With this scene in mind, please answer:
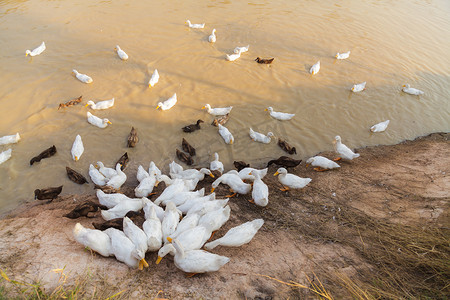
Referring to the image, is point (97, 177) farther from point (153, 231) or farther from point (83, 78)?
point (83, 78)

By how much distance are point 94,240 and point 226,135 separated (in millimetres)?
4220

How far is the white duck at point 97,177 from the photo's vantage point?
19.5ft

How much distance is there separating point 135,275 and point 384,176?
566 cm

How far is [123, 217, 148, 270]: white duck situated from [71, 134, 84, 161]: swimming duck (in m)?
2.99

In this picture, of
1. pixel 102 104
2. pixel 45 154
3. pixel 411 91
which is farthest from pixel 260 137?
pixel 411 91

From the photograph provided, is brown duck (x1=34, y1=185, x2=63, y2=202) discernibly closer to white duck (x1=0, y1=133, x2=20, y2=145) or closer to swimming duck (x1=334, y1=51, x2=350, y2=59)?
white duck (x1=0, y1=133, x2=20, y2=145)

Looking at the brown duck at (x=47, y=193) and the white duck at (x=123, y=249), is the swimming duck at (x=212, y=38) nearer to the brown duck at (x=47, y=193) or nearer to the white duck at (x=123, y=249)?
the brown duck at (x=47, y=193)

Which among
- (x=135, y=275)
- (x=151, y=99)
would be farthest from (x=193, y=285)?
(x=151, y=99)

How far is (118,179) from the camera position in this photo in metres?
5.88

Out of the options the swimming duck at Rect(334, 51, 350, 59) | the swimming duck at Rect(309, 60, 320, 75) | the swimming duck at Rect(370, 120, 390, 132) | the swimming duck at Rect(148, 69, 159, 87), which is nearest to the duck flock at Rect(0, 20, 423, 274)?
the swimming duck at Rect(148, 69, 159, 87)

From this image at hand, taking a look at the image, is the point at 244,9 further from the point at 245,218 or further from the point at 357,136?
the point at 245,218

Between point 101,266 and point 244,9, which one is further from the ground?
point 244,9

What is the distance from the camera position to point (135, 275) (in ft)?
12.7

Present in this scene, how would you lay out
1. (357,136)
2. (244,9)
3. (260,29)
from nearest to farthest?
(357,136)
(260,29)
(244,9)
